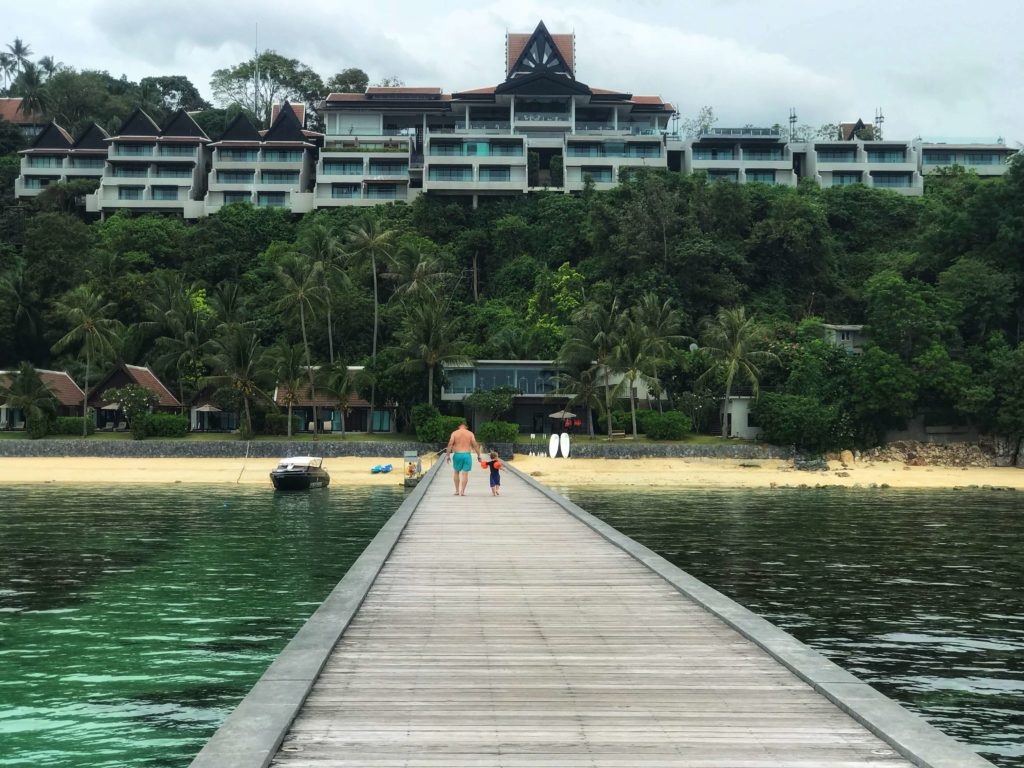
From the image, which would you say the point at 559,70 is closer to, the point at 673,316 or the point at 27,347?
the point at 673,316

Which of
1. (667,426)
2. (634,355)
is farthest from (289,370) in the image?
(667,426)

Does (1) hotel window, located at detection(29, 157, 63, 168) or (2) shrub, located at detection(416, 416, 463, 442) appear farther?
(1) hotel window, located at detection(29, 157, 63, 168)

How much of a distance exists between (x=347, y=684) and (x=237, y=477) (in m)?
45.9

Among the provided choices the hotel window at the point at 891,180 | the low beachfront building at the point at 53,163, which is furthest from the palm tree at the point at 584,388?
the low beachfront building at the point at 53,163

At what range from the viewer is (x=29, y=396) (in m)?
63.4

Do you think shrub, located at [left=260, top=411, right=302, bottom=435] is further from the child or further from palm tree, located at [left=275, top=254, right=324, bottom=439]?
the child

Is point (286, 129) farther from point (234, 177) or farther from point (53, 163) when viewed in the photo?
point (53, 163)

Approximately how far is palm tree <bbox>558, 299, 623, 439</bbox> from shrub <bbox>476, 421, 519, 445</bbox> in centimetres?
546

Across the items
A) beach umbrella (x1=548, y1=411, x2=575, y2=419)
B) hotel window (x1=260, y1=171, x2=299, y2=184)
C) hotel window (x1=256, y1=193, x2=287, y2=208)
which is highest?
hotel window (x1=260, y1=171, x2=299, y2=184)

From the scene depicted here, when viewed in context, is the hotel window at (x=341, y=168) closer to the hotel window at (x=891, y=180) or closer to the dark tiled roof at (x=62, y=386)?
the dark tiled roof at (x=62, y=386)

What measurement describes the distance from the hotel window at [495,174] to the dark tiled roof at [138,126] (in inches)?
1365

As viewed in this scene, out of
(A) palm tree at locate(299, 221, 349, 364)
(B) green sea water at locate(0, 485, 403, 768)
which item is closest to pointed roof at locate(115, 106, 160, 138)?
(A) palm tree at locate(299, 221, 349, 364)

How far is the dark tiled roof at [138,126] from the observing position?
101m

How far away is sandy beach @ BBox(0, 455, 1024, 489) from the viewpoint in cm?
4997
